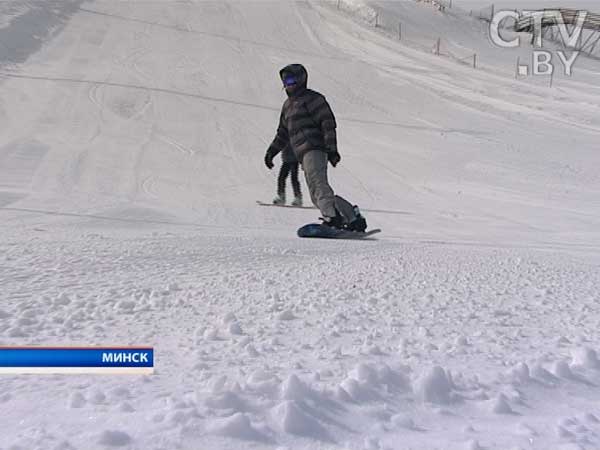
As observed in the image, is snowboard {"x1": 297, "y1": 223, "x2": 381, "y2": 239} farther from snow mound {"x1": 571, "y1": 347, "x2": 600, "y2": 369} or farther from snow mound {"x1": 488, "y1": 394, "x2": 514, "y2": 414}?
snow mound {"x1": 488, "y1": 394, "x2": 514, "y2": 414}

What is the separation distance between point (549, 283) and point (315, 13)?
28.1 metres

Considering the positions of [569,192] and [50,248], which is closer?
[50,248]

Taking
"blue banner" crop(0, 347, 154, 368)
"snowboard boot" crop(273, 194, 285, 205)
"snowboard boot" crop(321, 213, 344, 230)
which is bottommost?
"blue banner" crop(0, 347, 154, 368)

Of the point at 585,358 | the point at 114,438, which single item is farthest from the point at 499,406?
the point at 114,438

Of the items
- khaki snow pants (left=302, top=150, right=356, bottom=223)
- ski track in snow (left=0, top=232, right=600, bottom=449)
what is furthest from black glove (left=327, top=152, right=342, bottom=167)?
ski track in snow (left=0, top=232, right=600, bottom=449)

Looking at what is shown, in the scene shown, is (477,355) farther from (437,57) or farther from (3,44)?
(437,57)

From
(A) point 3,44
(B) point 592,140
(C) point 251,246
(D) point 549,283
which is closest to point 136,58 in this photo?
(A) point 3,44

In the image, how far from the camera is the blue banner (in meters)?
2.17

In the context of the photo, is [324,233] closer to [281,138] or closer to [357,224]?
[357,224]

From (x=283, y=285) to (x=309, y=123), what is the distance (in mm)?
2984

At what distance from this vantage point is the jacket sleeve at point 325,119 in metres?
5.94

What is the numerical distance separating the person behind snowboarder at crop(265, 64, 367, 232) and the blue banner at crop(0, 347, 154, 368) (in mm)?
3991

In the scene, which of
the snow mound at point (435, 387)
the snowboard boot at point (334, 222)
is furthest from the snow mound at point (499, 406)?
the snowboard boot at point (334, 222)

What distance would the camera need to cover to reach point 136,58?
18562 millimetres
